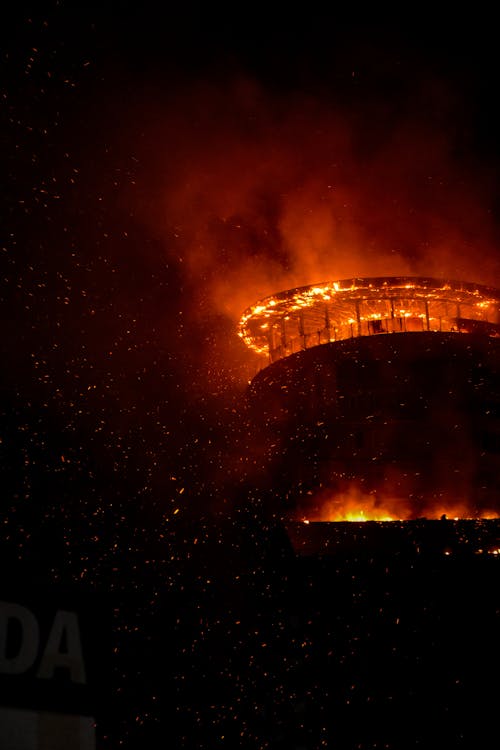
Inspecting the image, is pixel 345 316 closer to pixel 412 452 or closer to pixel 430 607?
pixel 412 452

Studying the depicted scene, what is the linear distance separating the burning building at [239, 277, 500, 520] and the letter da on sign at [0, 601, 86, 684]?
11.4 m

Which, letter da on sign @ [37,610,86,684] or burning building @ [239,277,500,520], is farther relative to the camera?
burning building @ [239,277,500,520]

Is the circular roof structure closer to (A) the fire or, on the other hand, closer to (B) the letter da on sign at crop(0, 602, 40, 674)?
(A) the fire

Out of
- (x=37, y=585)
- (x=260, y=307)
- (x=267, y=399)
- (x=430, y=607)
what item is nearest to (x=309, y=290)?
(x=260, y=307)

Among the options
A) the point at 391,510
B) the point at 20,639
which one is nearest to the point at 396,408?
the point at 391,510

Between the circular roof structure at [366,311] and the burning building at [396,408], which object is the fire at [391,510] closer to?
the burning building at [396,408]

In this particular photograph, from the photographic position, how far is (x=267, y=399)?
1897cm

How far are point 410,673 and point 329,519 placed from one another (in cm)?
436

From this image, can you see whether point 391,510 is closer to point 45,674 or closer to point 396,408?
point 396,408

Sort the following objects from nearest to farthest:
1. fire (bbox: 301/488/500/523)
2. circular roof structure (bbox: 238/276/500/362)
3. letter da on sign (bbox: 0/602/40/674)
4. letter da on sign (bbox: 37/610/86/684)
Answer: letter da on sign (bbox: 0/602/40/674) < letter da on sign (bbox: 37/610/86/684) < circular roof structure (bbox: 238/276/500/362) < fire (bbox: 301/488/500/523)

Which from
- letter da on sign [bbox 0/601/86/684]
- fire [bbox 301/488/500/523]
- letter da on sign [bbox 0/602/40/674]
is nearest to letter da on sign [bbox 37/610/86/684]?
letter da on sign [bbox 0/601/86/684]

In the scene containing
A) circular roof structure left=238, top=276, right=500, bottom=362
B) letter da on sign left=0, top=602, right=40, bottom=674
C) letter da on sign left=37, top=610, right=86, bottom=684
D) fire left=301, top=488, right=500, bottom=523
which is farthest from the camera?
fire left=301, top=488, right=500, bottom=523

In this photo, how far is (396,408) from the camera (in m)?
17.4

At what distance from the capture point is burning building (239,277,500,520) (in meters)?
17.4
